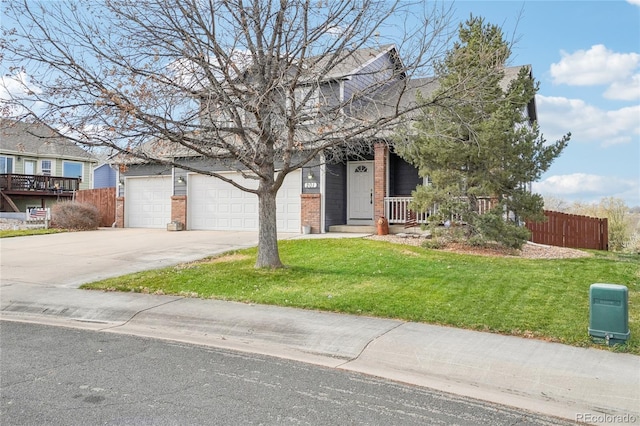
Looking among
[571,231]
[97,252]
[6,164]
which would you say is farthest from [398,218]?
[6,164]

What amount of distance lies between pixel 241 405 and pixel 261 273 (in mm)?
5353

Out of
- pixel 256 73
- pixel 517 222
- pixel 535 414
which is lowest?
pixel 535 414

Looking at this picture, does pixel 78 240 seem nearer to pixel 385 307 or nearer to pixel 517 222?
pixel 385 307

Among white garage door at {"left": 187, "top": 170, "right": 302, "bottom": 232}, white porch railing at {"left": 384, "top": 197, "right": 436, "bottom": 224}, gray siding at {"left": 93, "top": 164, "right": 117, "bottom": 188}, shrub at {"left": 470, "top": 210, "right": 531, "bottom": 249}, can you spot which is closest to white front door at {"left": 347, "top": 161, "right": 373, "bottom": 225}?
white porch railing at {"left": 384, "top": 197, "right": 436, "bottom": 224}

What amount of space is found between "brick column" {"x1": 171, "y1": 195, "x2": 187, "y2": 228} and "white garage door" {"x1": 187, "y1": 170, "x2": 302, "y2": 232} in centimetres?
16

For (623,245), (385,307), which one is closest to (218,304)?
(385,307)

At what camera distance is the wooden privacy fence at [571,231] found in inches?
693

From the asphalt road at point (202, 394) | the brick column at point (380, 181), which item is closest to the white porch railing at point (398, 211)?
the brick column at point (380, 181)

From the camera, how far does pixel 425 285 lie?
8.15 metres

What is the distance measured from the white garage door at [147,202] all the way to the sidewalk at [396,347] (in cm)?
1265

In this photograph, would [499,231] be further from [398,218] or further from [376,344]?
[376,344]

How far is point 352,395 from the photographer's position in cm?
427

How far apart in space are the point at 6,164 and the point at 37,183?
2.90m

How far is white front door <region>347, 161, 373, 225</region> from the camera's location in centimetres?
1788
